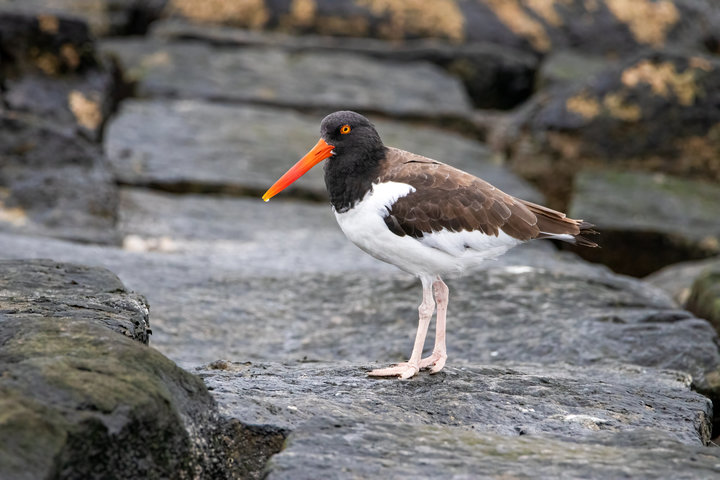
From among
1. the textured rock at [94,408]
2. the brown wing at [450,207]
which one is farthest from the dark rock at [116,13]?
the textured rock at [94,408]

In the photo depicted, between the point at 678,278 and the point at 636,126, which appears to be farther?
the point at 636,126

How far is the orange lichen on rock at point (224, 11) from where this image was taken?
12891mm

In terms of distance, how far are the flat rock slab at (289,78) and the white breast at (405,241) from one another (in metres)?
6.39

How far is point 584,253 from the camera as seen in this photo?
878cm

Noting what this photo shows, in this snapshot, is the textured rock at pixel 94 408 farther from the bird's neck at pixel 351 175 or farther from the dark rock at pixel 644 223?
the dark rock at pixel 644 223

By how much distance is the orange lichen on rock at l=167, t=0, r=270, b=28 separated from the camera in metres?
12.9

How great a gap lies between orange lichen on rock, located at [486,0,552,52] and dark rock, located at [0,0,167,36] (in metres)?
5.00

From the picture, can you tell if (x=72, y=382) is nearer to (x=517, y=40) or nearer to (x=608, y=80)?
(x=608, y=80)

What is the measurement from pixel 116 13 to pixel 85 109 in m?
4.64

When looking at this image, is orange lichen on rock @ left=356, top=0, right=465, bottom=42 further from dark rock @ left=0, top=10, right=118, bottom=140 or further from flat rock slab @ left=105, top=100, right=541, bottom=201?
dark rock @ left=0, top=10, right=118, bottom=140

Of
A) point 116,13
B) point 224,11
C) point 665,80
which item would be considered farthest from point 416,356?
point 116,13

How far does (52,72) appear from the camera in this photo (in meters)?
9.30

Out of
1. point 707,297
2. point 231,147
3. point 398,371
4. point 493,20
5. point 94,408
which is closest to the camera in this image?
point 94,408

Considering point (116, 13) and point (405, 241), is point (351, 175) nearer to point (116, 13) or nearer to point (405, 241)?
point (405, 241)
